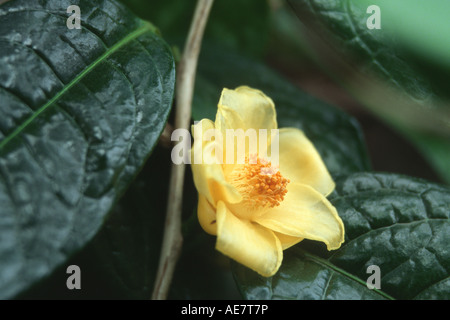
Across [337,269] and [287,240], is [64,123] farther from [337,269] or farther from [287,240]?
[337,269]

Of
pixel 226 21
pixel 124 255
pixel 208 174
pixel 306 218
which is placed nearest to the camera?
pixel 208 174

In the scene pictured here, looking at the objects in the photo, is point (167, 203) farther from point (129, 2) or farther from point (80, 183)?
point (129, 2)

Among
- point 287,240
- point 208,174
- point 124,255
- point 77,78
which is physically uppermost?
point 77,78

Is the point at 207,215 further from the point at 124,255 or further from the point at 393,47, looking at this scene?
the point at 393,47

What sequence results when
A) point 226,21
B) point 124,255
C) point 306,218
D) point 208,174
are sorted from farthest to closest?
point 226,21 < point 124,255 < point 306,218 < point 208,174

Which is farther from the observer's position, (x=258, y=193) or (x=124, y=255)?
(x=124, y=255)

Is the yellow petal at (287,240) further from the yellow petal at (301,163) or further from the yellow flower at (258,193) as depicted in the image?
the yellow petal at (301,163)

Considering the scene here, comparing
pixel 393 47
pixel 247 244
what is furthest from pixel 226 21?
pixel 247 244

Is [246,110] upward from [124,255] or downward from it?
upward
